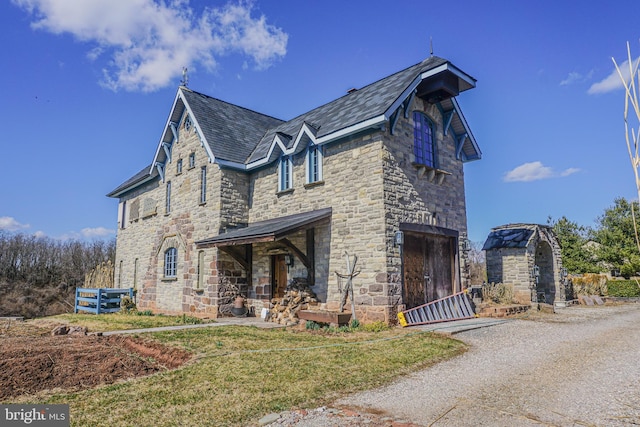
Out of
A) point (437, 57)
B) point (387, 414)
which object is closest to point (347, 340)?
point (387, 414)

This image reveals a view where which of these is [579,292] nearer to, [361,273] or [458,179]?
[458,179]

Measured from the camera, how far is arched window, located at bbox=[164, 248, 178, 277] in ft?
55.9

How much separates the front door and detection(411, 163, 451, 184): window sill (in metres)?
5.35

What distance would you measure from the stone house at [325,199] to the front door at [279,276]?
49mm

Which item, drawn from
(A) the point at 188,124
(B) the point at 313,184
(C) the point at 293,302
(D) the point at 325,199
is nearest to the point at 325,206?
(D) the point at 325,199

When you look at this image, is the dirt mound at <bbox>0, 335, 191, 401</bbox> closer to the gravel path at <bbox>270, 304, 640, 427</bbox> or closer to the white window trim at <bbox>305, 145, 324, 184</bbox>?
the gravel path at <bbox>270, 304, 640, 427</bbox>

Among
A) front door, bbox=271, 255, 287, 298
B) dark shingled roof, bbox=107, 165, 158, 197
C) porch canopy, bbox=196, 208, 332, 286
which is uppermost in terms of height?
dark shingled roof, bbox=107, 165, 158, 197

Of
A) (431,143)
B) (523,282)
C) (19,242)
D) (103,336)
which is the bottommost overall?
(103,336)

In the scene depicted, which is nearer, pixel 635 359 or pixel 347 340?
pixel 635 359

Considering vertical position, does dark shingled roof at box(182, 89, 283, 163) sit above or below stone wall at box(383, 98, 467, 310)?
above

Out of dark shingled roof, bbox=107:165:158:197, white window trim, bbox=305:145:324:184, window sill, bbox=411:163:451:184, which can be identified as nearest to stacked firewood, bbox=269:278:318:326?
white window trim, bbox=305:145:324:184

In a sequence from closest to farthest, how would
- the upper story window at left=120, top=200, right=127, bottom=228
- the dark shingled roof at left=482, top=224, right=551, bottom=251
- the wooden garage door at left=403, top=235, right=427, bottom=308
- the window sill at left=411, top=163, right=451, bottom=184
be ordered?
the wooden garage door at left=403, top=235, right=427, bottom=308, the window sill at left=411, top=163, right=451, bottom=184, the dark shingled roof at left=482, top=224, right=551, bottom=251, the upper story window at left=120, top=200, right=127, bottom=228

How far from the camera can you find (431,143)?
13.6 metres

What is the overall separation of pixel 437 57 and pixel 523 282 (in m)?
9.02
